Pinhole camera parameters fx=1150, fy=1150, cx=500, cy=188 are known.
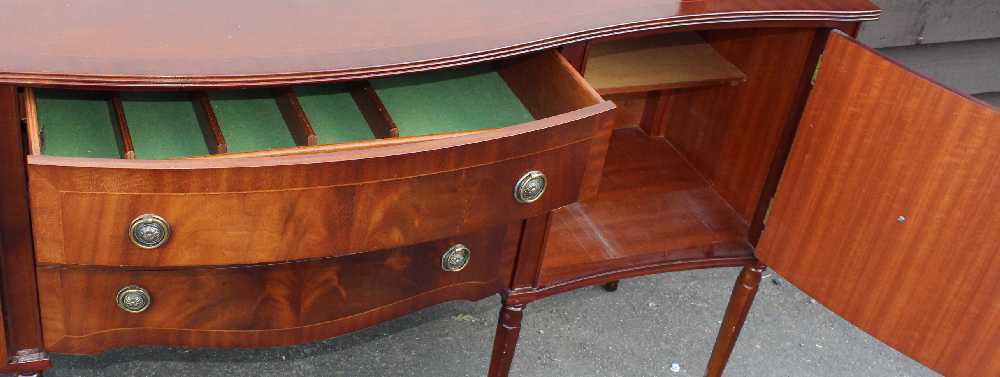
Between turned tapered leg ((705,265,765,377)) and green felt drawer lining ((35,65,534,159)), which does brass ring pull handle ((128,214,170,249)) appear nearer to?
green felt drawer lining ((35,65,534,159))

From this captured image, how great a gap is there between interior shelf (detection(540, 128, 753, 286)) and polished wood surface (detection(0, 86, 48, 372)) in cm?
52

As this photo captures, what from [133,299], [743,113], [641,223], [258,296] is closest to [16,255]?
[133,299]

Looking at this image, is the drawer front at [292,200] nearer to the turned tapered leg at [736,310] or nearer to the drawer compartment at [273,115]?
the drawer compartment at [273,115]

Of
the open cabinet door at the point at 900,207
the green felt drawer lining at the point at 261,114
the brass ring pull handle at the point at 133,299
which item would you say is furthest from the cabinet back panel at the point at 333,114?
the open cabinet door at the point at 900,207

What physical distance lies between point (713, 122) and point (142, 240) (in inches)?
31.0

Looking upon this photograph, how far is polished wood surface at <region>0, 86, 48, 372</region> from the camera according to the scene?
897mm

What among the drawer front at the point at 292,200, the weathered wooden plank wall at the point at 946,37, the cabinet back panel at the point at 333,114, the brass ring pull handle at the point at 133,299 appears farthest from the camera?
the weathered wooden plank wall at the point at 946,37

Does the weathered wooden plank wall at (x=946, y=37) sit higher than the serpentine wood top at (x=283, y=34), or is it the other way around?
the serpentine wood top at (x=283, y=34)

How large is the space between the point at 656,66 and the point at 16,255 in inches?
28.8

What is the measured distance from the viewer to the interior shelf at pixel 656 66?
4.29ft

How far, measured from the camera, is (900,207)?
1.18m

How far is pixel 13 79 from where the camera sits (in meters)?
0.86

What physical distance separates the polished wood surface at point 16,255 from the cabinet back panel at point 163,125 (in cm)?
12

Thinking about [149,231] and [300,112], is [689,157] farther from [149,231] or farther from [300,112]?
[149,231]
